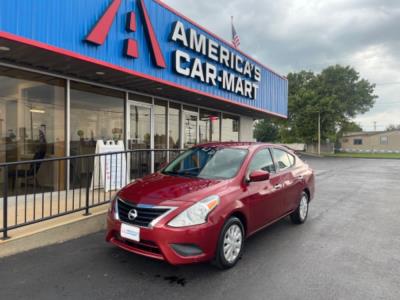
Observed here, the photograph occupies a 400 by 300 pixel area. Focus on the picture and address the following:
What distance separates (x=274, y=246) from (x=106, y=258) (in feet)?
8.02

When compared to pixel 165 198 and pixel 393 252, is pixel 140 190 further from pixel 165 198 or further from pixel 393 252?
pixel 393 252

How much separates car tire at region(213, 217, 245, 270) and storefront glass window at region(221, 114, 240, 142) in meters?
9.21

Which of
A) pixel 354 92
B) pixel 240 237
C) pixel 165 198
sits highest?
pixel 354 92

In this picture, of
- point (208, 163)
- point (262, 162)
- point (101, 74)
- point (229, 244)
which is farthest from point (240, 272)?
point (101, 74)

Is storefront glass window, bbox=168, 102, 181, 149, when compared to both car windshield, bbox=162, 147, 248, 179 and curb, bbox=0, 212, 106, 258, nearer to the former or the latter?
car windshield, bbox=162, 147, 248, 179

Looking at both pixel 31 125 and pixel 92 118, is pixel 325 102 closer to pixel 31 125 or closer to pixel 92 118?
pixel 92 118

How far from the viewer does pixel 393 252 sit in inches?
177

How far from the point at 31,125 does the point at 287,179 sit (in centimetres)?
540

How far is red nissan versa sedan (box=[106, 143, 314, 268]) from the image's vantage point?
3.38 meters

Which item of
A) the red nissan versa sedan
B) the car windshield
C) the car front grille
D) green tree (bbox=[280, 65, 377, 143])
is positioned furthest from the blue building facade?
green tree (bbox=[280, 65, 377, 143])

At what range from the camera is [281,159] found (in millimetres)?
5531

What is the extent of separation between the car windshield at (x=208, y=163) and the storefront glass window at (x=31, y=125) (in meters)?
2.98

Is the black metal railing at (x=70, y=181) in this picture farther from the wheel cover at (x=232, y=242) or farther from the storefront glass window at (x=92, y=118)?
the wheel cover at (x=232, y=242)

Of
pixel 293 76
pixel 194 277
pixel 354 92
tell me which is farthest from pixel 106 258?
pixel 354 92
